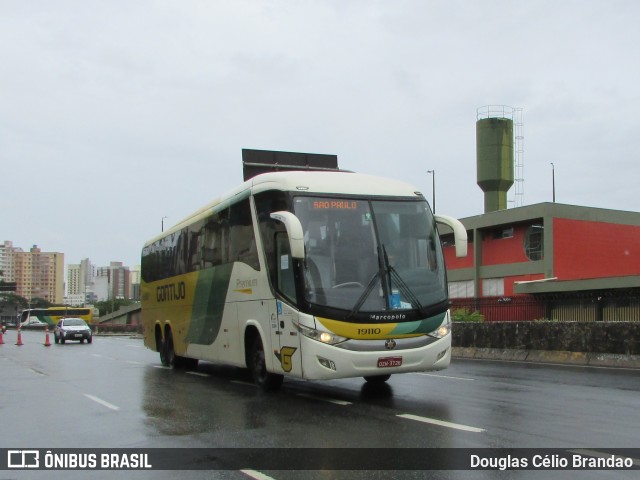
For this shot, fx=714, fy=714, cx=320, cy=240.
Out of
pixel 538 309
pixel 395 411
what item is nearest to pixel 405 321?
pixel 395 411

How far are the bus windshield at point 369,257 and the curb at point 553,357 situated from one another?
8.75 metres

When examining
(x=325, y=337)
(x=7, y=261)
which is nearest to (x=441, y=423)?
(x=325, y=337)

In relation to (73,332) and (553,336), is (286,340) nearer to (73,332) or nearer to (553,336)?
(553,336)

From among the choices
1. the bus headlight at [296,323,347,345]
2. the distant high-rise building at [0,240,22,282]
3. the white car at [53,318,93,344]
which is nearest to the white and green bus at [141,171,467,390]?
the bus headlight at [296,323,347,345]

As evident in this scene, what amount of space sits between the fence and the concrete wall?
130 inches

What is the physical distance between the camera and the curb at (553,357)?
1766cm

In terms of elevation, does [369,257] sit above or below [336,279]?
above

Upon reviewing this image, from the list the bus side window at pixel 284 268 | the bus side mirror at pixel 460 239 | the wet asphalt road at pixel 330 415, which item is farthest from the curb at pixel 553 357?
the bus side window at pixel 284 268

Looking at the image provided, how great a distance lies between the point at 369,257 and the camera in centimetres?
1076

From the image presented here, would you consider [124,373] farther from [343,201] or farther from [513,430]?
[513,430]

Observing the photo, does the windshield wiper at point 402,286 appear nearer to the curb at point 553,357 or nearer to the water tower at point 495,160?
the curb at point 553,357

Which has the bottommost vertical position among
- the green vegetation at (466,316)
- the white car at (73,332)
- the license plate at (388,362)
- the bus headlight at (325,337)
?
the white car at (73,332)

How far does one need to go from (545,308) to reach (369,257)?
65.8 ft

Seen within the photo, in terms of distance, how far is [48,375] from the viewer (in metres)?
17.5
